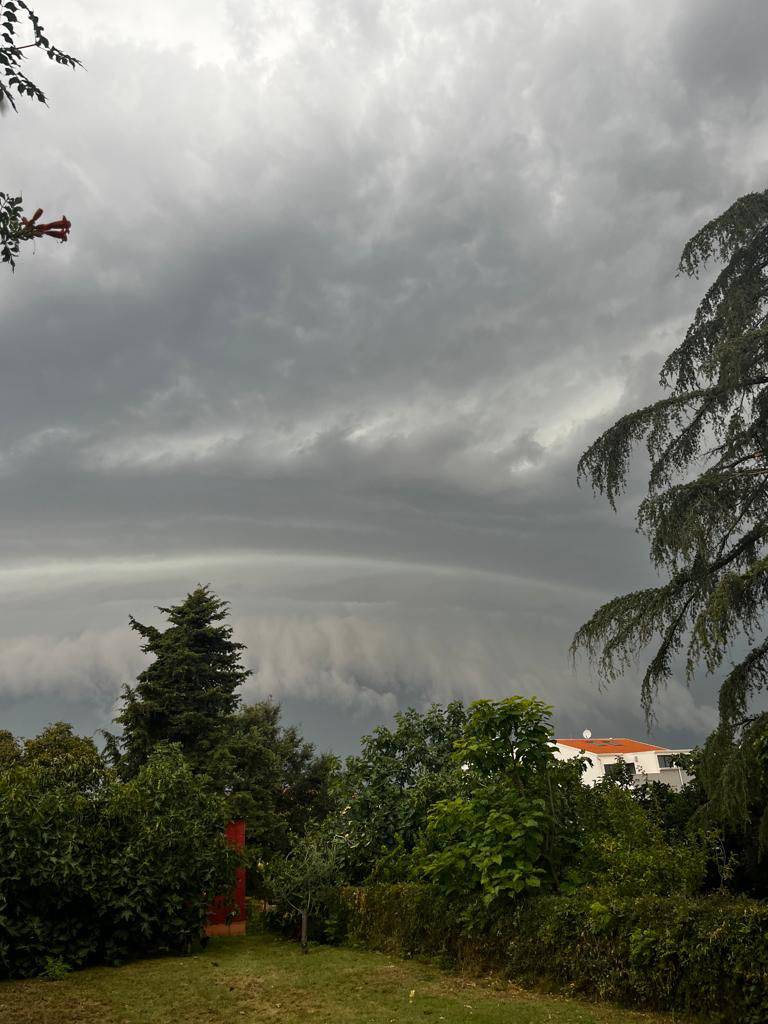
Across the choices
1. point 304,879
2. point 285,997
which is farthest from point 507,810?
point 304,879

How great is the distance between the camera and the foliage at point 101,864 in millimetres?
10242

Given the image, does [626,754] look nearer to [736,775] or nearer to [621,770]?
[621,770]

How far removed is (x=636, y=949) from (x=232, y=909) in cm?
964

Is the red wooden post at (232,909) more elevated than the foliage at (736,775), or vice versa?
the foliage at (736,775)

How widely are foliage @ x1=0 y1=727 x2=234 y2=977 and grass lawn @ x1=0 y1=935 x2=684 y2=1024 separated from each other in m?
0.47

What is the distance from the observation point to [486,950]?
9.34 metres

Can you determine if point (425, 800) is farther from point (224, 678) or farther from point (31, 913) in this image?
point (224, 678)

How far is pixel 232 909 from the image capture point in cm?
1441

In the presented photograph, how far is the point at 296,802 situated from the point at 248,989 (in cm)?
2858

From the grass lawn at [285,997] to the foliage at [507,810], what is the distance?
1.25 metres

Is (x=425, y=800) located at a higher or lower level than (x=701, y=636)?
lower

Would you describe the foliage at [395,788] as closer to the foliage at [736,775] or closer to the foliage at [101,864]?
the foliage at [101,864]

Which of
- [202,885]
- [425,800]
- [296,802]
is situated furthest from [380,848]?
[296,802]

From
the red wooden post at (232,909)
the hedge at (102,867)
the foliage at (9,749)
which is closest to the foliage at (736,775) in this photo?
the hedge at (102,867)
